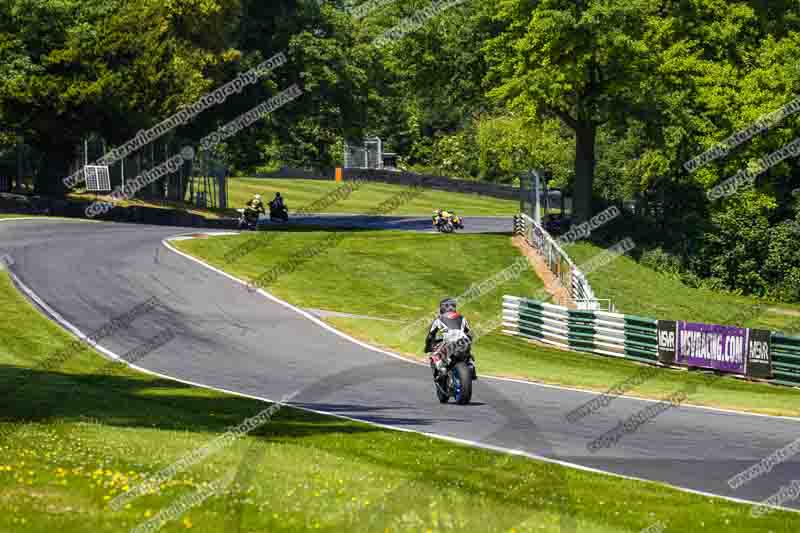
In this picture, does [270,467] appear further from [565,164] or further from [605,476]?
[565,164]

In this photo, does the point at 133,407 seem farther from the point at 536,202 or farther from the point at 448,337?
the point at 536,202

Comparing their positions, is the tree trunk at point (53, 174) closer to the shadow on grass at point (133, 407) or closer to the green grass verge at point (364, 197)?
the green grass verge at point (364, 197)

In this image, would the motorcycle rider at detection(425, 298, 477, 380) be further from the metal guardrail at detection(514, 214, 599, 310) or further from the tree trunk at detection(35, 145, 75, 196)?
the tree trunk at detection(35, 145, 75, 196)

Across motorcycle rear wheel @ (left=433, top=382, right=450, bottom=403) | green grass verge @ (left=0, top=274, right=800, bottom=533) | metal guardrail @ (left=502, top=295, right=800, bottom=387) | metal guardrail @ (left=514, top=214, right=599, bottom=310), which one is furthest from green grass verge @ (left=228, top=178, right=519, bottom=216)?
green grass verge @ (left=0, top=274, right=800, bottom=533)

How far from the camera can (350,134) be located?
6606 cm

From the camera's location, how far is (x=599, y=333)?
3177 centimetres

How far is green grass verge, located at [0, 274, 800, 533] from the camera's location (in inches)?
382

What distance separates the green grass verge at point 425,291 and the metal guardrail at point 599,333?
1.72ft

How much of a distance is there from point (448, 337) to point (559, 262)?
23.3 meters

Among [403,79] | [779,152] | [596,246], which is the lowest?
[596,246]

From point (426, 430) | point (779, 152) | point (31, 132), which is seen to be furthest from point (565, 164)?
point (426, 430)

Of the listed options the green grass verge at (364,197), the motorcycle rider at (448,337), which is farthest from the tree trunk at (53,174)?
the motorcycle rider at (448,337)

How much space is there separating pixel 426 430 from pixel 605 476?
3.96 m

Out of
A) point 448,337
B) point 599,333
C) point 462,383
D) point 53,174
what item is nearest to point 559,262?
point 599,333
